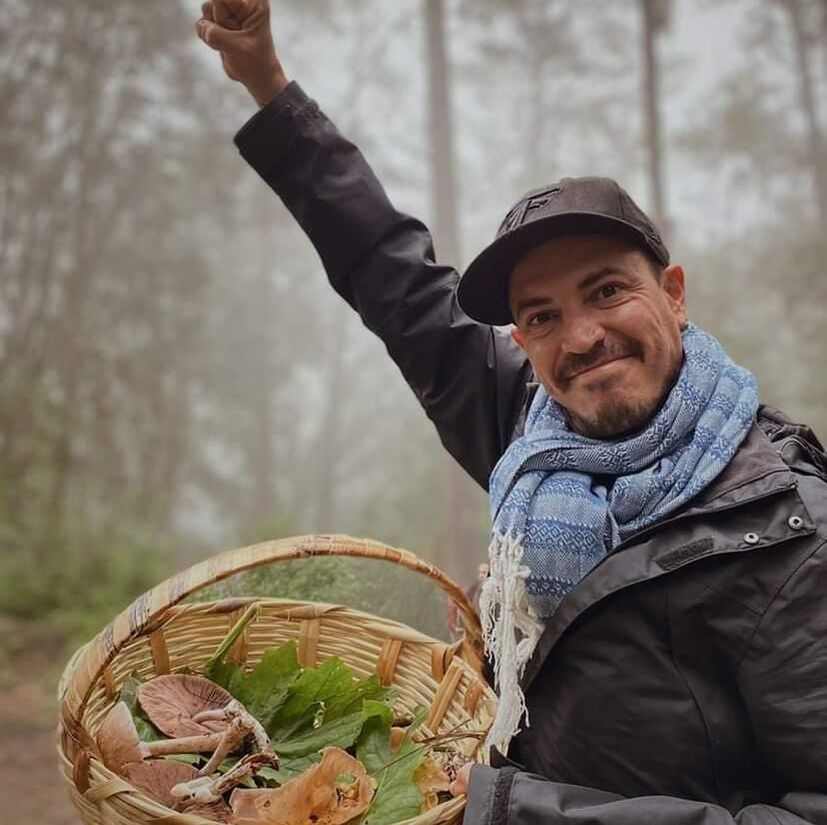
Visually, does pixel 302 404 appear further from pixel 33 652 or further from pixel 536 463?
pixel 536 463

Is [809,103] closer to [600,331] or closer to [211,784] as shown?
[600,331]

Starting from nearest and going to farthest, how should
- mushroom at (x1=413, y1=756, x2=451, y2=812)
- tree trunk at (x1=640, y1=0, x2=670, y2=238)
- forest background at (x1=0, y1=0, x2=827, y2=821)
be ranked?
1. mushroom at (x1=413, y1=756, x2=451, y2=812)
2. tree trunk at (x1=640, y1=0, x2=670, y2=238)
3. forest background at (x1=0, y1=0, x2=827, y2=821)

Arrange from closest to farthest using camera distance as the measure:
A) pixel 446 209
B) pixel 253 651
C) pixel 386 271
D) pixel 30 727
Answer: pixel 253 651
pixel 386 271
pixel 30 727
pixel 446 209

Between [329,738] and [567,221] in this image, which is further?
[329,738]

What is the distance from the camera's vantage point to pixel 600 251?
1213 mm

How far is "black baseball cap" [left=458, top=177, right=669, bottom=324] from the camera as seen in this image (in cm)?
118

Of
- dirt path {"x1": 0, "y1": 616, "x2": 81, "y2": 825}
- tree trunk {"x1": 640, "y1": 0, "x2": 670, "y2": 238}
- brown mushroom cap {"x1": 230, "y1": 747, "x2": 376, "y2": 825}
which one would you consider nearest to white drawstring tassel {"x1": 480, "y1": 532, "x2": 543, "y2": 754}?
brown mushroom cap {"x1": 230, "y1": 747, "x2": 376, "y2": 825}

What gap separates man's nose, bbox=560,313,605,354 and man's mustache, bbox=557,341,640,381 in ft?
0.03

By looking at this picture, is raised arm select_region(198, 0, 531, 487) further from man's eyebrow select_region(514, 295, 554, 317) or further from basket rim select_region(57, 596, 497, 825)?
basket rim select_region(57, 596, 497, 825)

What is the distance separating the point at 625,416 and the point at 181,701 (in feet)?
2.76

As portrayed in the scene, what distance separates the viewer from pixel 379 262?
1.57 metres

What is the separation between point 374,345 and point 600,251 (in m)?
10.6

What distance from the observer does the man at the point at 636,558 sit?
989mm

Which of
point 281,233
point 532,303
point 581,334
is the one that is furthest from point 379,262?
point 281,233
